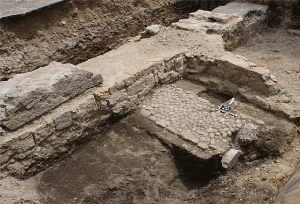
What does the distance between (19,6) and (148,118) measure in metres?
2.75

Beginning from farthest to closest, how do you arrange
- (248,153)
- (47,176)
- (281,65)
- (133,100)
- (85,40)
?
(85,40) < (281,65) < (133,100) < (248,153) < (47,176)

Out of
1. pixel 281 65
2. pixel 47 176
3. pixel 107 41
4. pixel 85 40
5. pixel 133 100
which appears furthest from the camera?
pixel 107 41

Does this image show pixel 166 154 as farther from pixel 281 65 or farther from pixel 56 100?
pixel 281 65

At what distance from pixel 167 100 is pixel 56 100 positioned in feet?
4.59

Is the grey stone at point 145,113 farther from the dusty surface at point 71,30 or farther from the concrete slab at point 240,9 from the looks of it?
the concrete slab at point 240,9

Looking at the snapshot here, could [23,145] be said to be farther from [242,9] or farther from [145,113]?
[242,9]

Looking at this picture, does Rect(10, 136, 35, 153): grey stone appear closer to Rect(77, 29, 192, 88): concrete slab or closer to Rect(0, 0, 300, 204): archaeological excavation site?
Rect(0, 0, 300, 204): archaeological excavation site

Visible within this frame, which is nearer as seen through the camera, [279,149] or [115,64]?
[279,149]

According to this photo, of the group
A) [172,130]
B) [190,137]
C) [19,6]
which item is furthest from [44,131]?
[19,6]

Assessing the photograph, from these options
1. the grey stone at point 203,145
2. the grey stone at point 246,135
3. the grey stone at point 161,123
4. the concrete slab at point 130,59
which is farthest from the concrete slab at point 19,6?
the grey stone at point 246,135

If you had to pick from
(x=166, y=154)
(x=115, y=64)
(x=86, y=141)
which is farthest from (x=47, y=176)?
(x=115, y=64)

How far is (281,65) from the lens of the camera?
5.21 metres

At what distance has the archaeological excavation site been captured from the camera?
11.5 feet

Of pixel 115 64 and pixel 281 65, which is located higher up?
pixel 115 64
